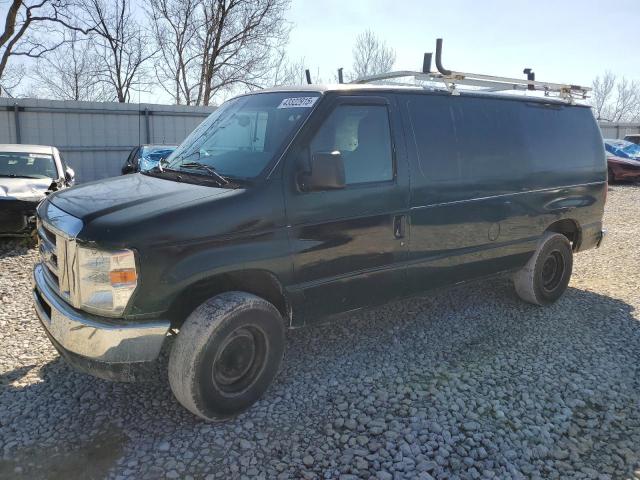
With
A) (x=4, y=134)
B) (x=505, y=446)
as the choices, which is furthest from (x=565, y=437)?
(x=4, y=134)

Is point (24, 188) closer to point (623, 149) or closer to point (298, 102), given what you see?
point (298, 102)

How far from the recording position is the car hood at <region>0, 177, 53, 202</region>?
24.1ft

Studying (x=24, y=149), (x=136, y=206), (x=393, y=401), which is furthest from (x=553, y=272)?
(x=24, y=149)

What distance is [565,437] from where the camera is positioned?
3.23m

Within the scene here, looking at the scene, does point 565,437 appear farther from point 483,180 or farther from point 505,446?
point 483,180

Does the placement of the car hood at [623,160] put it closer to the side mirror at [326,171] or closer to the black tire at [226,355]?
the side mirror at [326,171]

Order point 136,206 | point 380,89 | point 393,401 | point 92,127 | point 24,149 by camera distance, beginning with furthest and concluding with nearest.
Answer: point 92,127 < point 24,149 < point 380,89 < point 393,401 < point 136,206

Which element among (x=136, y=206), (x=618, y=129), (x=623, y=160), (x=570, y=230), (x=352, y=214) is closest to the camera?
(x=136, y=206)

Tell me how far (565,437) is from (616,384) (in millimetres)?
1020

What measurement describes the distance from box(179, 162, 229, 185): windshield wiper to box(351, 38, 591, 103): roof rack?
2.01 m

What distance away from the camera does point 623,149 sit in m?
20.0

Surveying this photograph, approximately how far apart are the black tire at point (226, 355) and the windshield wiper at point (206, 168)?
75cm

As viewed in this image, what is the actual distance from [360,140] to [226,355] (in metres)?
1.82

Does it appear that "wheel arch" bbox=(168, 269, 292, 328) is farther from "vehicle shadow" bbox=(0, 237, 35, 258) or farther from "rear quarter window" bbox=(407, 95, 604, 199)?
"vehicle shadow" bbox=(0, 237, 35, 258)
